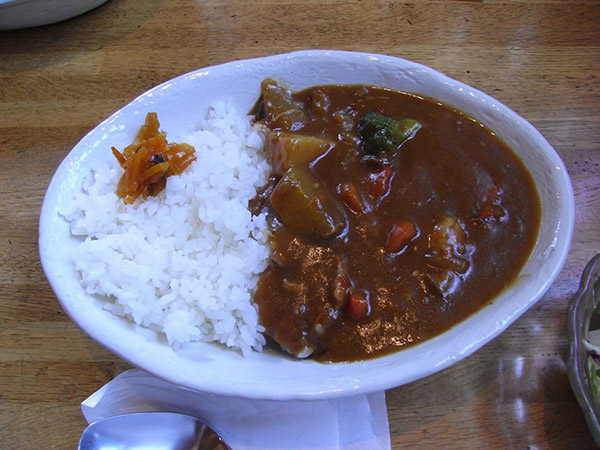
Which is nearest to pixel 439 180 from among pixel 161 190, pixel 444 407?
pixel 444 407

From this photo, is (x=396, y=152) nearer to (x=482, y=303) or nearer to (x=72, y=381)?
(x=482, y=303)

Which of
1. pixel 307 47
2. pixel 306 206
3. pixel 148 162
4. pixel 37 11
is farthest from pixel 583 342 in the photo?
pixel 37 11

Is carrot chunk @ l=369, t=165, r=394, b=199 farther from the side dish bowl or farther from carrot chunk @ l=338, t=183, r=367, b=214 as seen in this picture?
the side dish bowl

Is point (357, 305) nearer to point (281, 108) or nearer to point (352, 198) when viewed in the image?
point (352, 198)

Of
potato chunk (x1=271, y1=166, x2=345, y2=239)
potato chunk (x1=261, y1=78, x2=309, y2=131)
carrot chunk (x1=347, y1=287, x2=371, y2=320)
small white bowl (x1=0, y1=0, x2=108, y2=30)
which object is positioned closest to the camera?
carrot chunk (x1=347, y1=287, x2=371, y2=320)

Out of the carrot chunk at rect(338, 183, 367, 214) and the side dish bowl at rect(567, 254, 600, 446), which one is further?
the carrot chunk at rect(338, 183, 367, 214)

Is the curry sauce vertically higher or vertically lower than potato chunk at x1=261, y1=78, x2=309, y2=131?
lower

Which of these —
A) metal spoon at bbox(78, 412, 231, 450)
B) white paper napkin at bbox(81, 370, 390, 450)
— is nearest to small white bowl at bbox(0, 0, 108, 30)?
white paper napkin at bbox(81, 370, 390, 450)

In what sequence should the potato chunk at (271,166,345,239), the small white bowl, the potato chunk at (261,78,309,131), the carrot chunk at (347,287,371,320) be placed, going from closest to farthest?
the carrot chunk at (347,287,371,320)
the potato chunk at (271,166,345,239)
the potato chunk at (261,78,309,131)
the small white bowl

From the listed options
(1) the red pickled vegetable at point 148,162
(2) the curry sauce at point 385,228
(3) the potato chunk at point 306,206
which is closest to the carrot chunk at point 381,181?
(2) the curry sauce at point 385,228
